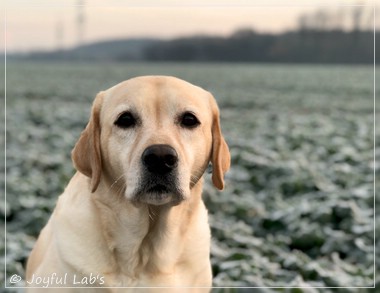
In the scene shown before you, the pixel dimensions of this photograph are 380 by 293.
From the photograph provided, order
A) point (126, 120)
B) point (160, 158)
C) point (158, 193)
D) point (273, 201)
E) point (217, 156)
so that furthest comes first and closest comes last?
point (273, 201) < point (217, 156) < point (126, 120) < point (158, 193) < point (160, 158)

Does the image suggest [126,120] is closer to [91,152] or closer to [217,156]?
[91,152]

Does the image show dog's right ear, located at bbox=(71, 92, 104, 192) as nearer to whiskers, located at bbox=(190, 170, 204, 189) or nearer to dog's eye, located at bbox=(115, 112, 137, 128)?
dog's eye, located at bbox=(115, 112, 137, 128)

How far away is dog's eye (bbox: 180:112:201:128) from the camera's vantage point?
407 centimetres

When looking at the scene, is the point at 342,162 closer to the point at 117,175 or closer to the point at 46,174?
the point at 46,174

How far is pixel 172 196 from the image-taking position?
3.91 meters

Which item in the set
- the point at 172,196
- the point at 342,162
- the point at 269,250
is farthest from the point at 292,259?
the point at 342,162

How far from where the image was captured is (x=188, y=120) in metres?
4.09

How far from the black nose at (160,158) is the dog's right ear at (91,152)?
0.36 meters

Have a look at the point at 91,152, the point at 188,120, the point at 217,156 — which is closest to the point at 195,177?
the point at 217,156

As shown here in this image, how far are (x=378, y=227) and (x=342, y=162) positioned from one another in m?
3.88

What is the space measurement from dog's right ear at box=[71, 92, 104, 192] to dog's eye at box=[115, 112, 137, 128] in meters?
0.18

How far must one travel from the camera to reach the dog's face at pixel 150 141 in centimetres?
382

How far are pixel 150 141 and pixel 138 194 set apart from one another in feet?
1.03

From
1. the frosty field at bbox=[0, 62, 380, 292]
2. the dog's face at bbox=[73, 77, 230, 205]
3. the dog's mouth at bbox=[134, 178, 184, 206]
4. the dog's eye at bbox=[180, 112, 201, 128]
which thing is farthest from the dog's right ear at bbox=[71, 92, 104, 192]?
the frosty field at bbox=[0, 62, 380, 292]
